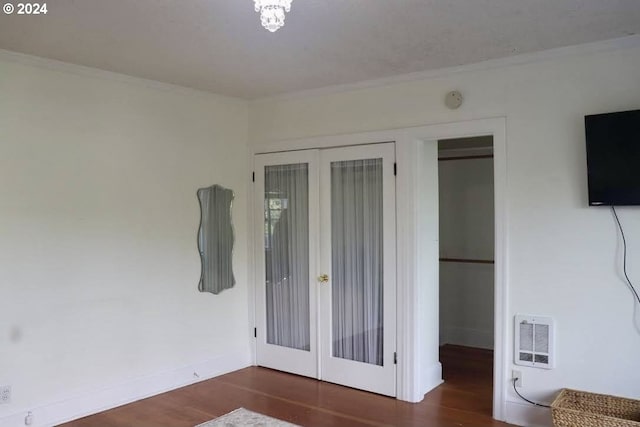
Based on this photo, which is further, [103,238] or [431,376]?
[431,376]

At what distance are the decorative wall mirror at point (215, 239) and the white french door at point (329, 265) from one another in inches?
12.3

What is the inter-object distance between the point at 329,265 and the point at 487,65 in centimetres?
211

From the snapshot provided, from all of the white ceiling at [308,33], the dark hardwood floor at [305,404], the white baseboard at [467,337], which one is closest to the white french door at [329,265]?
the dark hardwood floor at [305,404]

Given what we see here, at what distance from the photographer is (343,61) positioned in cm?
376

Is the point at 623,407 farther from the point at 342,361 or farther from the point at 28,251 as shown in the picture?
the point at 28,251

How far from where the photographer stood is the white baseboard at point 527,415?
11.6ft

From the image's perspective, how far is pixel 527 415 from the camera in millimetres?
3602

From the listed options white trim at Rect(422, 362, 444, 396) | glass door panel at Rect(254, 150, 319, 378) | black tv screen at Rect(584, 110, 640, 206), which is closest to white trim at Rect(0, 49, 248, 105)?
glass door panel at Rect(254, 150, 319, 378)

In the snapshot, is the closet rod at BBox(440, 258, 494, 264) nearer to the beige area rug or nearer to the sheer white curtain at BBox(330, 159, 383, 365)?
the sheer white curtain at BBox(330, 159, 383, 365)

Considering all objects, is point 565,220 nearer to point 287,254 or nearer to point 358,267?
point 358,267

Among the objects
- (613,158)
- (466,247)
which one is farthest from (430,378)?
(613,158)

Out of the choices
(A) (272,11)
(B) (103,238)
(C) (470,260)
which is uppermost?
(A) (272,11)

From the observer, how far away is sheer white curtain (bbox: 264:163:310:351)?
485 centimetres

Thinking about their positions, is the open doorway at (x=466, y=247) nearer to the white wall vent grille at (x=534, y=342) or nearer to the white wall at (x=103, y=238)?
the white wall vent grille at (x=534, y=342)
